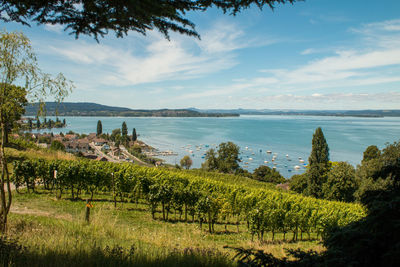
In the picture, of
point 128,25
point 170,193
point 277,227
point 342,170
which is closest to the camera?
point 128,25

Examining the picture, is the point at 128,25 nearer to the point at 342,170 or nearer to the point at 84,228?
the point at 84,228

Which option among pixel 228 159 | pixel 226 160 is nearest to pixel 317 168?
pixel 228 159

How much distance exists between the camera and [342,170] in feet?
86.2

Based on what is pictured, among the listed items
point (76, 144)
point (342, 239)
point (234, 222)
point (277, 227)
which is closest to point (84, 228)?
point (342, 239)

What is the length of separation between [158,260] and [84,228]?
3.20 meters

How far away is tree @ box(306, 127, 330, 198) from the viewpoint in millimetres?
31777

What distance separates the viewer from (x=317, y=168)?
32281 mm

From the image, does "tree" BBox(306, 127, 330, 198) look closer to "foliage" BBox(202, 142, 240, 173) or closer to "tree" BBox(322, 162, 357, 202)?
"tree" BBox(322, 162, 357, 202)

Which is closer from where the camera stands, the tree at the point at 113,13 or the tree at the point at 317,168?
the tree at the point at 113,13

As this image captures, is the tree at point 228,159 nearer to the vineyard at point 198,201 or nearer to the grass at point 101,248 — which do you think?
the vineyard at point 198,201

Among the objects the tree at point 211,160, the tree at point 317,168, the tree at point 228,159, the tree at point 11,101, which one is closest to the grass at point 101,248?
the tree at point 11,101

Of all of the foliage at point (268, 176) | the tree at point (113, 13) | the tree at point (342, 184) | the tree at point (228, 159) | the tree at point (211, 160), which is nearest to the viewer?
the tree at point (113, 13)

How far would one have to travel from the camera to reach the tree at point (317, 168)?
Answer: 3178 cm

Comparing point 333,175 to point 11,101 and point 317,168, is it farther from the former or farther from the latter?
point 11,101
